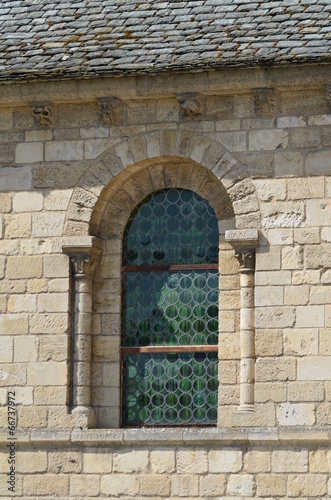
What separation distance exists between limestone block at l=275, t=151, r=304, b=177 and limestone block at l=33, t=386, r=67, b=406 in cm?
310

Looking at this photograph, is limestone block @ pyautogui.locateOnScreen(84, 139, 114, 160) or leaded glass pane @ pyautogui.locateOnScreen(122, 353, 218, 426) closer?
leaded glass pane @ pyautogui.locateOnScreen(122, 353, 218, 426)

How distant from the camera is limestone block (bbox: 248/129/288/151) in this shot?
47.5 ft

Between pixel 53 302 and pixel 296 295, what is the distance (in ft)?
8.29

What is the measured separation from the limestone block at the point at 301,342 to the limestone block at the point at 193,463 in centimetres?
133

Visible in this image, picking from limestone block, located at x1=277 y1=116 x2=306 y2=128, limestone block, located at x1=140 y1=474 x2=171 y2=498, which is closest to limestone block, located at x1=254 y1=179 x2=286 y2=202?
limestone block, located at x1=277 y1=116 x2=306 y2=128

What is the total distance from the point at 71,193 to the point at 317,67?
285 cm

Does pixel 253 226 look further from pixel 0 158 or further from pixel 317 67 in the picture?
pixel 0 158

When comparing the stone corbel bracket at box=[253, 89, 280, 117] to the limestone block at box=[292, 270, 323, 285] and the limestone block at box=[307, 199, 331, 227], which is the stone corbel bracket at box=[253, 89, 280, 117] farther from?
the limestone block at box=[292, 270, 323, 285]

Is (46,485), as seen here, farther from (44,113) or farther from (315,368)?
(44,113)

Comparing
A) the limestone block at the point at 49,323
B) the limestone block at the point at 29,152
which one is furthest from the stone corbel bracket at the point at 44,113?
the limestone block at the point at 49,323

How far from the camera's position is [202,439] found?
46.3 ft

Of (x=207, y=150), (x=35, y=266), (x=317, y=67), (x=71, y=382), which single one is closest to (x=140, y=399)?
(x=71, y=382)

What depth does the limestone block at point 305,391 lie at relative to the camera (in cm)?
1393

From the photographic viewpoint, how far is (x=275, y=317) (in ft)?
46.5
